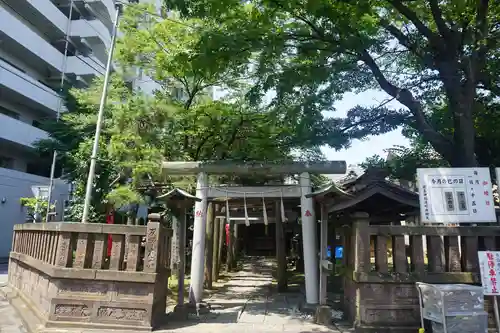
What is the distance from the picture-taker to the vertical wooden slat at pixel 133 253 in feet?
26.1

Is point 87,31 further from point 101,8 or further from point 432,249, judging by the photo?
point 432,249

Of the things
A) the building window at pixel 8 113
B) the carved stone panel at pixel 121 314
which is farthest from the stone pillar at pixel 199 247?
the building window at pixel 8 113

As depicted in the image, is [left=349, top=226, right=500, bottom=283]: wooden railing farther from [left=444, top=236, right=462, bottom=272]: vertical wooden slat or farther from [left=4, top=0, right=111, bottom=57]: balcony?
[left=4, top=0, right=111, bottom=57]: balcony

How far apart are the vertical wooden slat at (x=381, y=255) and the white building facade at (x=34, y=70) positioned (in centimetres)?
2302

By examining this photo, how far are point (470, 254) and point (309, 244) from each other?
12.0 ft

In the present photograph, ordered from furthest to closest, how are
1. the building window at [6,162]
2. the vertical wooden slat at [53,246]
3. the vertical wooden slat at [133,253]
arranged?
the building window at [6,162] → the vertical wooden slat at [53,246] → the vertical wooden slat at [133,253]

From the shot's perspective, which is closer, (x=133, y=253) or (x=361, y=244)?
(x=361, y=244)

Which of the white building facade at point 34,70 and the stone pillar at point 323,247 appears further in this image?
the white building facade at point 34,70

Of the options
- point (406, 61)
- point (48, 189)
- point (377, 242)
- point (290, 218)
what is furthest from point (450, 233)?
point (48, 189)

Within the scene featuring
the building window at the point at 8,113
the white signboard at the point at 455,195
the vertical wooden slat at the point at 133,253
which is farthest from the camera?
the building window at the point at 8,113

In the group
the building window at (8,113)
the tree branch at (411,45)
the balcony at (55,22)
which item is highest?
the balcony at (55,22)

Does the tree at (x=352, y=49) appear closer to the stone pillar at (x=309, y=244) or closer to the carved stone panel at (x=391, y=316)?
the stone pillar at (x=309, y=244)

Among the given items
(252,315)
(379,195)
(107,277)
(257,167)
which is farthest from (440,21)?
(107,277)

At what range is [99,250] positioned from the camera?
8.14 meters
